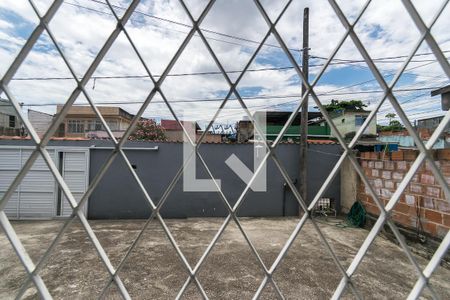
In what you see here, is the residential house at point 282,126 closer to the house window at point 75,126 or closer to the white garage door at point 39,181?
the white garage door at point 39,181

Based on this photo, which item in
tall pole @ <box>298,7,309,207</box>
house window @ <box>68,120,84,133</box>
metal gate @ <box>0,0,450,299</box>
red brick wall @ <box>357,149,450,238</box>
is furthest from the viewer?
house window @ <box>68,120,84,133</box>

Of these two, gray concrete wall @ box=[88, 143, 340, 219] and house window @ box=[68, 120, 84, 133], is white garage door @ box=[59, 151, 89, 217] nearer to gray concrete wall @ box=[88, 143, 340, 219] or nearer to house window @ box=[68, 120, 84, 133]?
gray concrete wall @ box=[88, 143, 340, 219]

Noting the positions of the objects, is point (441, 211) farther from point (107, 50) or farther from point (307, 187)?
point (107, 50)

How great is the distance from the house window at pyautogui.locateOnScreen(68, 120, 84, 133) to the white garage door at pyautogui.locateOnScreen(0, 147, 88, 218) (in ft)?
29.0

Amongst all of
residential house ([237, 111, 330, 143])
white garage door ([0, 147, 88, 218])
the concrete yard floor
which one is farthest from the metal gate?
residential house ([237, 111, 330, 143])

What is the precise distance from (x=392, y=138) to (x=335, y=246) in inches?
220

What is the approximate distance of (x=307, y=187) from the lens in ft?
19.0

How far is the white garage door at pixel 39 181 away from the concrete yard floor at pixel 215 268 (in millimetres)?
1028

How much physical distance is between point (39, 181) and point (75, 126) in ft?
31.6

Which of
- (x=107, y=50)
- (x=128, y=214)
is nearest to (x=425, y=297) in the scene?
(x=107, y=50)

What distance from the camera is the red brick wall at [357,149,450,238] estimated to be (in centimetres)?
304

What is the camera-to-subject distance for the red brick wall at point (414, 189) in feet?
9.97

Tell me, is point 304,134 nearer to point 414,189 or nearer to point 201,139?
point 414,189

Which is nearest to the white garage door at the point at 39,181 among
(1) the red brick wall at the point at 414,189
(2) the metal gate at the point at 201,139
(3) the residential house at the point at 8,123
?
(3) the residential house at the point at 8,123
